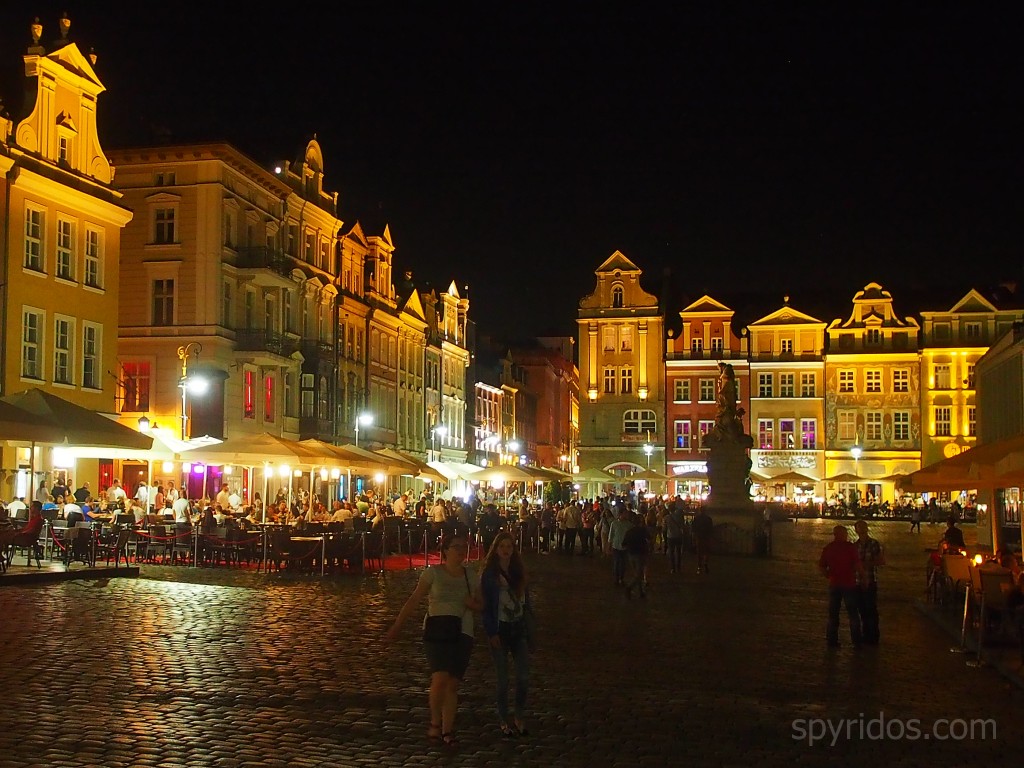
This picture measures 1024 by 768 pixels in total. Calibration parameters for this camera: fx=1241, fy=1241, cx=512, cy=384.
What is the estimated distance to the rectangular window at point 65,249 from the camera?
1479 inches

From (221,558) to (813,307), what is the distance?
69.4 metres

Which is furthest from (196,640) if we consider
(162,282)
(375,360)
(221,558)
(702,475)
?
(702,475)

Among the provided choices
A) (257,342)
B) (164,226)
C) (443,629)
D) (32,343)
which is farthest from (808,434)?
(443,629)

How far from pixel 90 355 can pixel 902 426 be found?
204 feet

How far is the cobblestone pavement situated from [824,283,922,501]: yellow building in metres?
66.6

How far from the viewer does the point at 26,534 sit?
2323 cm

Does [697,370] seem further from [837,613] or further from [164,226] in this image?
[837,613]

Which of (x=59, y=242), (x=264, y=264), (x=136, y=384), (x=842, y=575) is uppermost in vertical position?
(x=264, y=264)

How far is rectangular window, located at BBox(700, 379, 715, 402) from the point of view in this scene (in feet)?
283

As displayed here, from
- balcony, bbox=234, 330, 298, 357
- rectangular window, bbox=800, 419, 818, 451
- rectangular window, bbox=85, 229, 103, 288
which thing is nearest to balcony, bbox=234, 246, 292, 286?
balcony, bbox=234, 330, 298, 357

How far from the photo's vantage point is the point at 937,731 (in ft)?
35.5

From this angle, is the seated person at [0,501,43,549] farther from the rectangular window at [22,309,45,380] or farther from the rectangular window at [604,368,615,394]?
the rectangular window at [604,368,615,394]

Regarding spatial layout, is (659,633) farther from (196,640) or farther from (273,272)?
(273,272)

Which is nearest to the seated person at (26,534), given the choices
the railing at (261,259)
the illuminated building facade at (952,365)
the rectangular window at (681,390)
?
the railing at (261,259)
